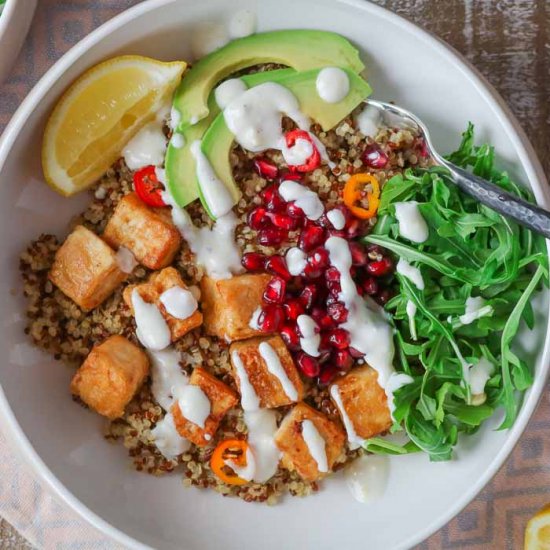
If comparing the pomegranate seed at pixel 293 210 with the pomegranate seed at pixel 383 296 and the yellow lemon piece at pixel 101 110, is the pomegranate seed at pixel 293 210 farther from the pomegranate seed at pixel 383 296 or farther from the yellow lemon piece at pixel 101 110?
the yellow lemon piece at pixel 101 110

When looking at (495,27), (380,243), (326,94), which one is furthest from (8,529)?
(495,27)

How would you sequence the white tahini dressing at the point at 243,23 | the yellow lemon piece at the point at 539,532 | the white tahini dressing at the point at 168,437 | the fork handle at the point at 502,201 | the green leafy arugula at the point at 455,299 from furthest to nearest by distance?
the yellow lemon piece at the point at 539,532, the white tahini dressing at the point at 168,437, the white tahini dressing at the point at 243,23, the green leafy arugula at the point at 455,299, the fork handle at the point at 502,201

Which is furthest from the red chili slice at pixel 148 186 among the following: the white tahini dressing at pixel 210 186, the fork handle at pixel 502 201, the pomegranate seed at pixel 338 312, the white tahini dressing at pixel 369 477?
the white tahini dressing at pixel 369 477

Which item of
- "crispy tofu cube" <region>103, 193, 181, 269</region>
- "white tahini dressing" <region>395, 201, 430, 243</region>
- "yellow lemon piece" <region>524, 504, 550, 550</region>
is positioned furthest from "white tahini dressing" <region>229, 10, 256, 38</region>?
"yellow lemon piece" <region>524, 504, 550, 550</region>

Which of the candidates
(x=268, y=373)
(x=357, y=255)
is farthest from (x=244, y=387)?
(x=357, y=255)

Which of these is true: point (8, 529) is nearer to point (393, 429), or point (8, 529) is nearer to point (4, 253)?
point (4, 253)

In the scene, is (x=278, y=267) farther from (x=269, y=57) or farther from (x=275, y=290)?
(x=269, y=57)
